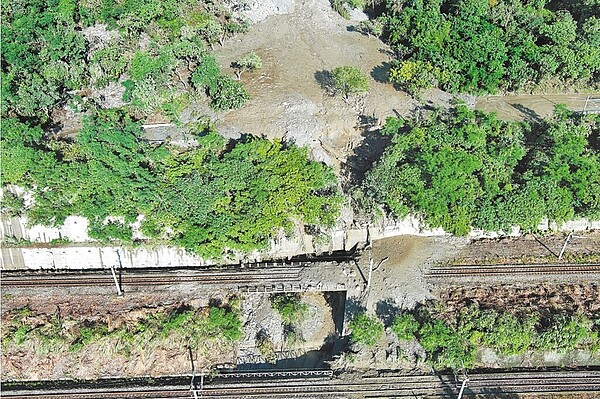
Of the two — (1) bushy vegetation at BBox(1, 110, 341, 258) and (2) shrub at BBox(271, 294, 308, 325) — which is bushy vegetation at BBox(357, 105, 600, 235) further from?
(2) shrub at BBox(271, 294, 308, 325)

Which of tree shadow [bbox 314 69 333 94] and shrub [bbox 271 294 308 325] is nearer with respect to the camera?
shrub [bbox 271 294 308 325]

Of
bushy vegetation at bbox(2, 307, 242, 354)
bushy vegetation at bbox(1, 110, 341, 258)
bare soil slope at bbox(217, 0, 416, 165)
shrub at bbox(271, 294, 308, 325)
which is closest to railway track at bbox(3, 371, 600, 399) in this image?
bushy vegetation at bbox(2, 307, 242, 354)

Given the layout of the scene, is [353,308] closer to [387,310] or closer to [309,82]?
[387,310]

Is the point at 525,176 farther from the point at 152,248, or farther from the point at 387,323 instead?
the point at 152,248

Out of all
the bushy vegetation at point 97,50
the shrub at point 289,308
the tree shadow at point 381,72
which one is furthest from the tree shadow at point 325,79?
the shrub at point 289,308

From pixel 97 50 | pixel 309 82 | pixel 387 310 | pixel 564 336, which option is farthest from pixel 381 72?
pixel 564 336

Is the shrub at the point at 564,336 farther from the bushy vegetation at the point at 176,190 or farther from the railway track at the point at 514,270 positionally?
the bushy vegetation at the point at 176,190
